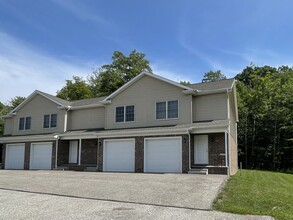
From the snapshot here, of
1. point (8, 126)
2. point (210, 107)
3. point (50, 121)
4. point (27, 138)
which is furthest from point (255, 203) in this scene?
point (8, 126)

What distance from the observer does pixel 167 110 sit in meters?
20.2

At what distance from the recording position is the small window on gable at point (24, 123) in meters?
27.0

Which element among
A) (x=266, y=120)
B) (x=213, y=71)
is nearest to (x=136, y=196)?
(x=266, y=120)

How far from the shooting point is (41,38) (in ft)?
61.7

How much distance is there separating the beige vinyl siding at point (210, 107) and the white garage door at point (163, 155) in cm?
258

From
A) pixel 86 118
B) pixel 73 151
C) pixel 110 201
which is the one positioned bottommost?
pixel 110 201

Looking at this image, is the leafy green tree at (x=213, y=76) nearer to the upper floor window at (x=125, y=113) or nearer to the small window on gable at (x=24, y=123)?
the upper floor window at (x=125, y=113)

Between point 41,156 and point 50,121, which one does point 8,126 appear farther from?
point 41,156

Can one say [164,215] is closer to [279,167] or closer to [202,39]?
[202,39]

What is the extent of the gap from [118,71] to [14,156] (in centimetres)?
2291

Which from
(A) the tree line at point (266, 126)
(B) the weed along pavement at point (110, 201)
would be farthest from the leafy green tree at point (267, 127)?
(B) the weed along pavement at point (110, 201)

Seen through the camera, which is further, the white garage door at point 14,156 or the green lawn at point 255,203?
the white garage door at point 14,156

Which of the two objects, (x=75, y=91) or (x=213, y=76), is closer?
(x=75, y=91)

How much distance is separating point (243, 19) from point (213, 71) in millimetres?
35159
